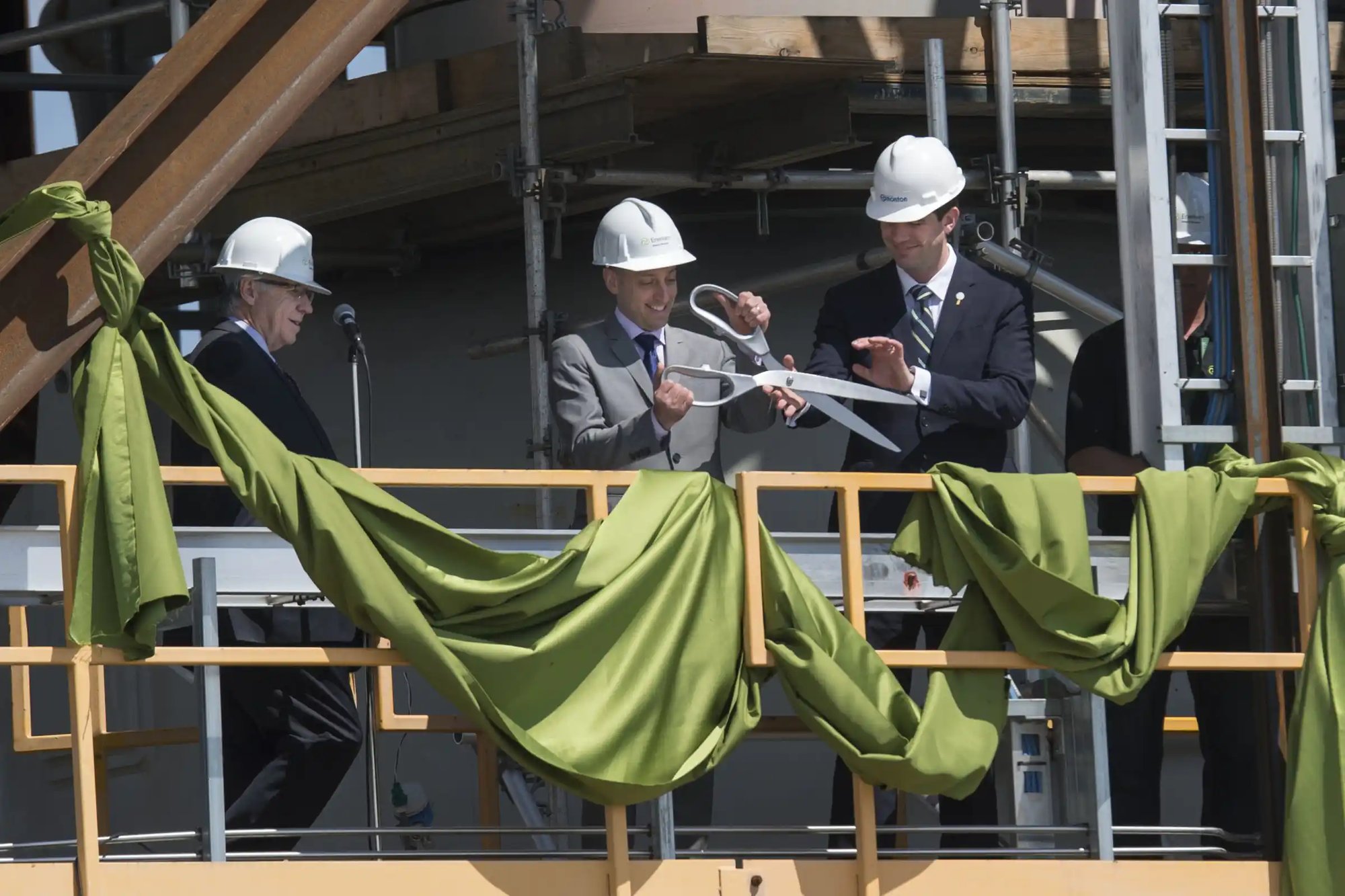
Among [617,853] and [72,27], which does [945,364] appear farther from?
[72,27]

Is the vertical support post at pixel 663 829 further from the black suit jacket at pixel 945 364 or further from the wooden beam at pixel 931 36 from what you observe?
the wooden beam at pixel 931 36

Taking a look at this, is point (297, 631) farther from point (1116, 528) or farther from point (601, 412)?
point (1116, 528)

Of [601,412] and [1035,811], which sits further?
[601,412]

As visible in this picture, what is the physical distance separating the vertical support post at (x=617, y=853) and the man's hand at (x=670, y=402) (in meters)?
1.30

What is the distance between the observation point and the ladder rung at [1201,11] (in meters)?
7.65

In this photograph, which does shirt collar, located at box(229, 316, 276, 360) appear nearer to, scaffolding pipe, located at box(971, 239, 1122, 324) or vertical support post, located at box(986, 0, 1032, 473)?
scaffolding pipe, located at box(971, 239, 1122, 324)

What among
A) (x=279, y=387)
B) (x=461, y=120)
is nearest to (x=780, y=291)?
(x=461, y=120)

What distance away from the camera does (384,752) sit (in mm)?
9750

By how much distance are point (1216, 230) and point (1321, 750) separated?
194 cm

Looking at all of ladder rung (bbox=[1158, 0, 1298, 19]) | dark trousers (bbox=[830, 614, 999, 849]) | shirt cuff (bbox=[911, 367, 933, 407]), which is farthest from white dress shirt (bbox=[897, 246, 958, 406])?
ladder rung (bbox=[1158, 0, 1298, 19])

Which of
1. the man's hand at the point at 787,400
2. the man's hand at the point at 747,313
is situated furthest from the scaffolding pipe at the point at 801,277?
the man's hand at the point at 787,400

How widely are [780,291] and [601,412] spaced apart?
2.47 m

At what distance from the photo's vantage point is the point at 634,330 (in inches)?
300

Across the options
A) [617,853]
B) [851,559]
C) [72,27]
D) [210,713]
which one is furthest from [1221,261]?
[72,27]
